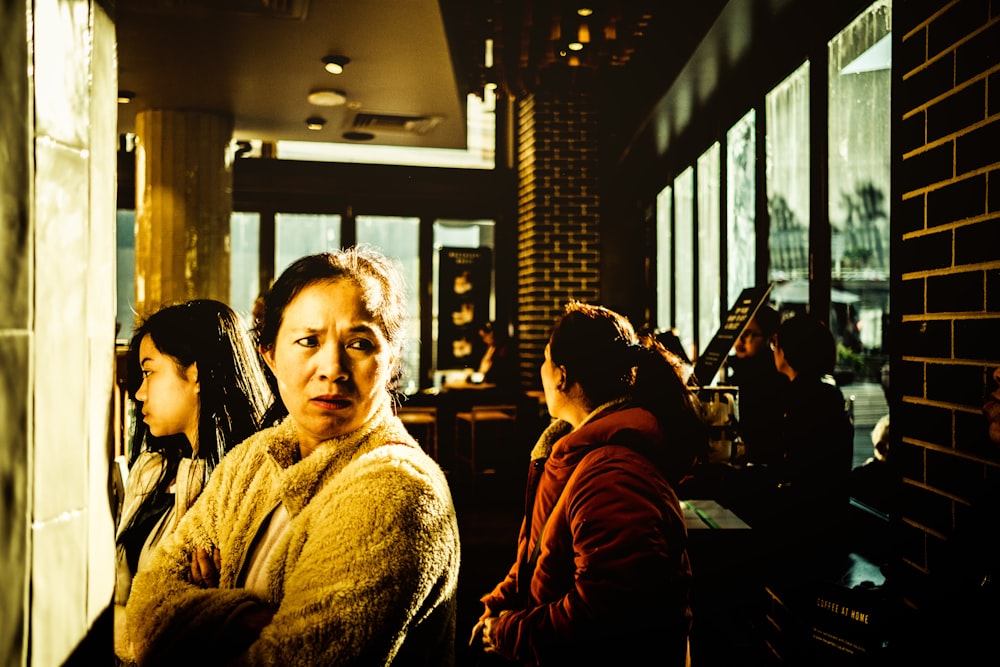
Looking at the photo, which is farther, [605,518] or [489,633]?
[489,633]

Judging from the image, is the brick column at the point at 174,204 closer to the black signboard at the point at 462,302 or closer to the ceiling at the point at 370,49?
the ceiling at the point at 370,49

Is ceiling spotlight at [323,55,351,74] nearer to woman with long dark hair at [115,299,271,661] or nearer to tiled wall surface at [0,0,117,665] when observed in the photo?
woman with long dark hair at [115,299,271,661]

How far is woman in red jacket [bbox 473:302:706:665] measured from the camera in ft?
5.74

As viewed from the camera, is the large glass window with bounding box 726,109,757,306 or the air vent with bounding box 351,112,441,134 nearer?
the large glass window with bounding box 726,109,757,306

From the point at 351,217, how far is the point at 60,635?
10.6 m

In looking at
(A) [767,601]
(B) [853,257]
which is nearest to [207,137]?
(B) [853,257]

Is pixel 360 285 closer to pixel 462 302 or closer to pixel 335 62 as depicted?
pixel 335 62

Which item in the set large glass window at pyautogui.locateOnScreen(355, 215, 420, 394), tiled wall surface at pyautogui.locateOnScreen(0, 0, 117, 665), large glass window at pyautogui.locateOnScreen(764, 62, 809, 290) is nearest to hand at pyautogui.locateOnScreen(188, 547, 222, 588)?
tiled wall surface at pyautogui.locateOnScreen(0, 0, 117, 665)

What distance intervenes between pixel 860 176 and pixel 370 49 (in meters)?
3.14

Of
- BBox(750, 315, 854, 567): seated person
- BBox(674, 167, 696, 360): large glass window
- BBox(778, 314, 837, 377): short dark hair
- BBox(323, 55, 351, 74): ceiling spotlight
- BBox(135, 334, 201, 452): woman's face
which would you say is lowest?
BBox(750, 315, 854, 567): seated person

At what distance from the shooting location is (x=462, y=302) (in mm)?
10734

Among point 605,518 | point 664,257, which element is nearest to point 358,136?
point 664,257

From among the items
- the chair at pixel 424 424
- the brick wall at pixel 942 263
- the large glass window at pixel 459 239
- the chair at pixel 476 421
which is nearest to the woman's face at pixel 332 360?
the brick wall at pixel 942 263

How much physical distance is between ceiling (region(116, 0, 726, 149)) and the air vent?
0.8 inches
